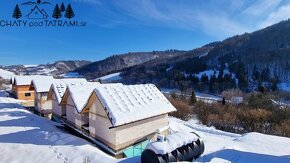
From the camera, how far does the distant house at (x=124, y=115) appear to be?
48.3 ft

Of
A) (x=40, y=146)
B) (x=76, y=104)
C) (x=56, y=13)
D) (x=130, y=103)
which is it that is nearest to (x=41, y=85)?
(x=56, y=13)

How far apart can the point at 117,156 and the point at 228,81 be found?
323 ft

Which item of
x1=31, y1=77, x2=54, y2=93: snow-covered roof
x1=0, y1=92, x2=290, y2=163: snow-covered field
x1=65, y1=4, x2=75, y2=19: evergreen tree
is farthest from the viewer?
x1=31, y1=77, x2=54, y2=93: snow-covered roof

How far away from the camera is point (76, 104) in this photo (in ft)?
61.9

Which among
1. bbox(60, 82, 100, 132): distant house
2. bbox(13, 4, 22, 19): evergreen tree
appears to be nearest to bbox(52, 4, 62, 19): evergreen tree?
bbox(13, 4, 22, 19): evergreen tree

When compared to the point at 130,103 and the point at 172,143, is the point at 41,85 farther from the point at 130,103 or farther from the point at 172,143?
the point at 172,143

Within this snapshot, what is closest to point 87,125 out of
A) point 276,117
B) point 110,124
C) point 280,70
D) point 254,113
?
point 110,124

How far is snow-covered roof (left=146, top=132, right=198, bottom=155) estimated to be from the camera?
10.0m

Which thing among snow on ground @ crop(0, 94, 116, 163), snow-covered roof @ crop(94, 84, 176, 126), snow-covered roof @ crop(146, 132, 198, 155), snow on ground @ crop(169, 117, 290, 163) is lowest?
snow on ground @ crop(169, 117, 290, 163)

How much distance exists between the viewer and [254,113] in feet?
127

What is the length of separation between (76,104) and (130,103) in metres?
5.55

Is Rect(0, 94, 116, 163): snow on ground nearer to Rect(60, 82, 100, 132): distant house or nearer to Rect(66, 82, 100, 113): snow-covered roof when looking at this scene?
Rect(60, 82, 100, 132): distant house

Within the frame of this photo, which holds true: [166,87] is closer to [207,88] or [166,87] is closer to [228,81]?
[207,88]

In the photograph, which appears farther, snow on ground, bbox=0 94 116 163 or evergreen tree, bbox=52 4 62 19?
evergreen tree, bbox=52 4 62 19
